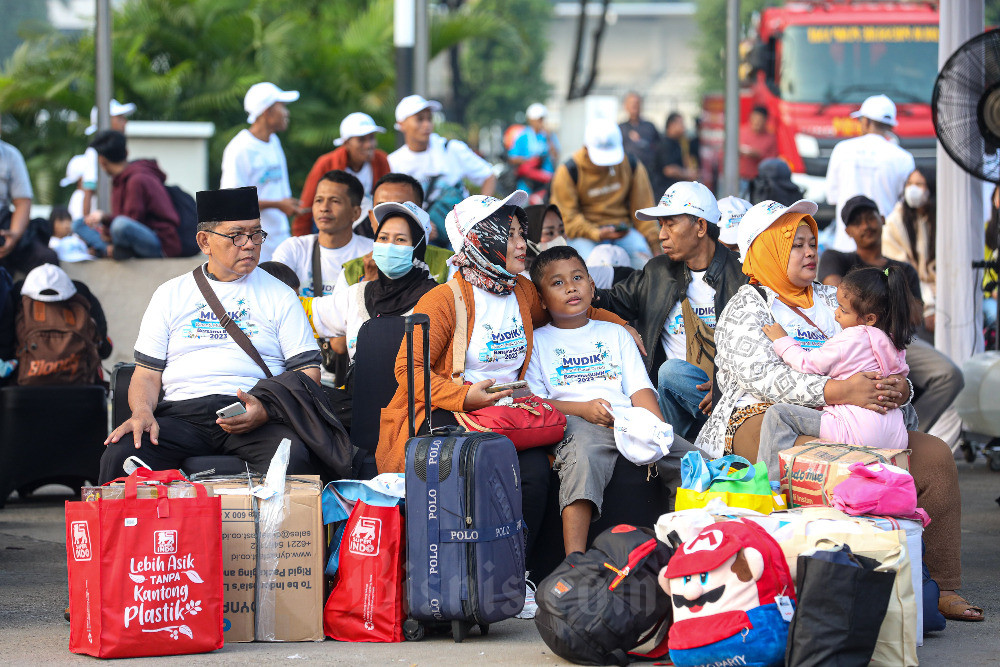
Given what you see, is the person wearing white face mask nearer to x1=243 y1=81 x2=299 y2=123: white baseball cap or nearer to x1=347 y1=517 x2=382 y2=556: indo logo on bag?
x1=243 y1=81 x2=299 y2=123: white baseball cap

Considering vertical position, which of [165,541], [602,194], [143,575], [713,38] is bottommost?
[143,575]

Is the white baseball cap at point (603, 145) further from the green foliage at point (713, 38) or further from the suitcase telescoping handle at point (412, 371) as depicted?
the green foliage at point (713, 38)

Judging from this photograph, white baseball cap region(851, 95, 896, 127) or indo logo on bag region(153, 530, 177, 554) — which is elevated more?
white baseball cap region(851, 95, 896, 127)

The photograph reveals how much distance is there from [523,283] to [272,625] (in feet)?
6.38

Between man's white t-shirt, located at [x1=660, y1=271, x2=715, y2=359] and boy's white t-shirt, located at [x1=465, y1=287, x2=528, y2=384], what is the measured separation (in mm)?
1204

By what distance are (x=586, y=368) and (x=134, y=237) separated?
5.53 m

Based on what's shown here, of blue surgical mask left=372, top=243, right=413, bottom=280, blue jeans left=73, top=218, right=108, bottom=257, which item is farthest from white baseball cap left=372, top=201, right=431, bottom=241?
blue jeans left=73, top=218, right=108, bottom=257

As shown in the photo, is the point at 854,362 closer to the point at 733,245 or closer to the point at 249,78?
the point at 733,245

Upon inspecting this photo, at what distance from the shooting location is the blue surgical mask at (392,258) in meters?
6.54

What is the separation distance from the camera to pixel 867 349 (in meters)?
5.53

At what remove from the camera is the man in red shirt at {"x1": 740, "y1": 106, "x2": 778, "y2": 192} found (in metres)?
21.3

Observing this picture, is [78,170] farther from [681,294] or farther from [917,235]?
[681,294]

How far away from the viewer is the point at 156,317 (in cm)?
601

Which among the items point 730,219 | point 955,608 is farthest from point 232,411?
point 730,219
